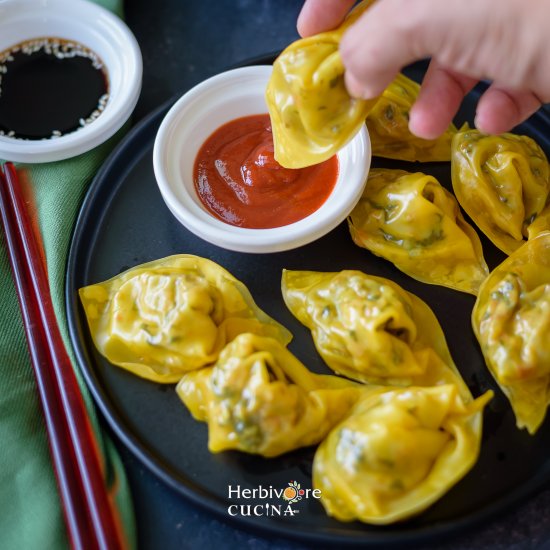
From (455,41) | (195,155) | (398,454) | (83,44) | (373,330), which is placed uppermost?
(455,41)

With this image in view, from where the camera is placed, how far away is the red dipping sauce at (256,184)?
7.89ft

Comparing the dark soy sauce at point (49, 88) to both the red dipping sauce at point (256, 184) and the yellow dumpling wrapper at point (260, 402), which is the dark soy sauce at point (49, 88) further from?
the yellow dumpling wrapper at point (260, 402)

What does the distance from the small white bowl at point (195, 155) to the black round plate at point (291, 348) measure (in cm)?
19

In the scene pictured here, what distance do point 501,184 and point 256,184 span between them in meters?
0.87

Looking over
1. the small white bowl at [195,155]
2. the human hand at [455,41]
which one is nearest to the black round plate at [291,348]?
the small white bowl at [195,155]

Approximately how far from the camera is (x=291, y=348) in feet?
7.55

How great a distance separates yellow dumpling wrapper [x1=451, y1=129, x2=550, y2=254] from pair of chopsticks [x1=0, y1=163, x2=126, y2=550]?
1.50 metres

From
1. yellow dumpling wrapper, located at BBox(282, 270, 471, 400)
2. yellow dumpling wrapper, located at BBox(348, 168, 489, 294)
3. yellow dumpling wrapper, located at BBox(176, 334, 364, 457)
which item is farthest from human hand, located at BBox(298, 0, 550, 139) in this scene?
yellow dumpling wrapper, located at BBox(176, 334, 364, 457)

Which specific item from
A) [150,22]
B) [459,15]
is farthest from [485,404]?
[150,22]

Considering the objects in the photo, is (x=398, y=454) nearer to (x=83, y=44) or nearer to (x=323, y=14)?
(x=323, y=14)

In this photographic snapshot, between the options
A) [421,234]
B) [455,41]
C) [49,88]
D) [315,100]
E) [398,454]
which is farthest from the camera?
[49,88]

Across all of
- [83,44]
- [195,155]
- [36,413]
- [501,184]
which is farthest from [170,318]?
[83,44]

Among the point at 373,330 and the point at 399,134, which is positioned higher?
the point at 399,134

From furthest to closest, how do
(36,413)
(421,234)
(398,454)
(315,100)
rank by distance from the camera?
(421,234) → (36,413) → (315,100) → (398,454)
